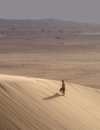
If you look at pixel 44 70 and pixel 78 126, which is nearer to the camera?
pixel 78 126

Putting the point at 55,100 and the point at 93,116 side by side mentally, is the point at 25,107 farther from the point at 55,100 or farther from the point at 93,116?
the point at 93,116

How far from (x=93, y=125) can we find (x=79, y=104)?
148cm

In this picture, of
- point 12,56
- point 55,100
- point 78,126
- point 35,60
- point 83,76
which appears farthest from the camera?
point 12,56

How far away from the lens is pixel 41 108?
8.48m

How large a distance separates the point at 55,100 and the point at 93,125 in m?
1.40

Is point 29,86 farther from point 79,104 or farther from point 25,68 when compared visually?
point 25,68

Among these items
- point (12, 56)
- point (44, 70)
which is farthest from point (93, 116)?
point (12, 56)

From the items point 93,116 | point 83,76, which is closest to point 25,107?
point 93,116

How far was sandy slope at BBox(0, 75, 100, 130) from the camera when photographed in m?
7.67

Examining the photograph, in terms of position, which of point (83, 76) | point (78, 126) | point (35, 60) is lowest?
point (78, 126)

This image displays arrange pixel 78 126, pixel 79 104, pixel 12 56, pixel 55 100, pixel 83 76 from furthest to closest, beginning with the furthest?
1. pixel 12 56
2. pixel 83 76
3. pixel 79 104
4. pixel 55 100
5. pixel 78 126

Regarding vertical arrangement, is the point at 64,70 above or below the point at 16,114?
above

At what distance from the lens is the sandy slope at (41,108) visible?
767cm

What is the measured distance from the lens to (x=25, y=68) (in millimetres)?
23109
